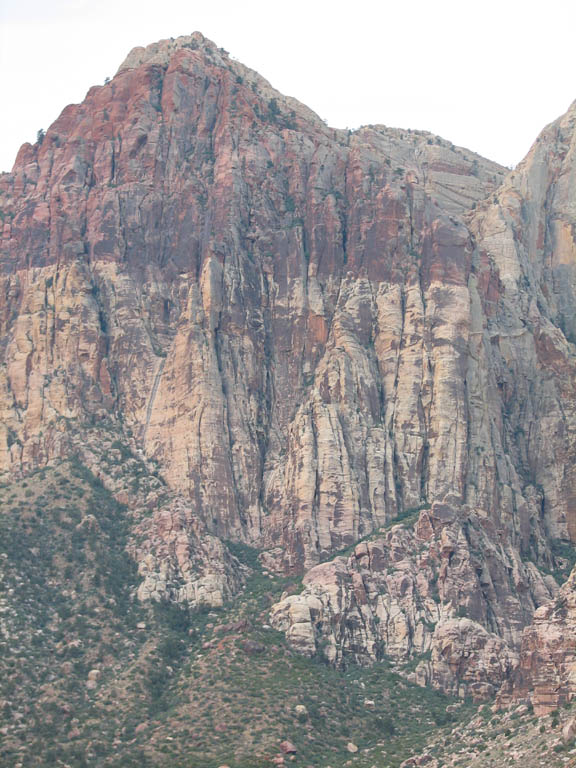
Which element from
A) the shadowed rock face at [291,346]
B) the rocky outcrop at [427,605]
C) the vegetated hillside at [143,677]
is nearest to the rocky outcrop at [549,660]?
the vegetated hillside at [143,677]

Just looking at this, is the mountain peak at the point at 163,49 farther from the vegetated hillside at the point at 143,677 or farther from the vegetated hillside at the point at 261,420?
the vegetated hillside at the point at 143,677

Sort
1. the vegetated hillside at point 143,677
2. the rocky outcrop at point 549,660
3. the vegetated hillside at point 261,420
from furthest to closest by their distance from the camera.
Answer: the vegetated hillside at point 261,420, the vegetated hillside at point 143,677, the rocky outcrop at point 549,660

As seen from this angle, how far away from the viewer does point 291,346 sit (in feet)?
543

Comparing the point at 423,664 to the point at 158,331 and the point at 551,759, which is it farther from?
the point at 158,331

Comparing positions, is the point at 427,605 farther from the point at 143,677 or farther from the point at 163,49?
the point at 163,49

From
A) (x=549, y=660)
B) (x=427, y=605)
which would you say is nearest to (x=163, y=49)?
(x=427, y=605)

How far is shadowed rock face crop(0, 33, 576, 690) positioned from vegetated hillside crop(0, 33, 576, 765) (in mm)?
276

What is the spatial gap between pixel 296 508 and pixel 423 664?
69.7 feet

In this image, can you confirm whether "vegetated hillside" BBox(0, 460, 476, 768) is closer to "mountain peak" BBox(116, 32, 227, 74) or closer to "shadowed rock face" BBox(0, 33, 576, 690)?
"shadowed rock face" BBox(0, 33, 576, 690)

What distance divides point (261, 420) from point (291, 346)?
346 inches

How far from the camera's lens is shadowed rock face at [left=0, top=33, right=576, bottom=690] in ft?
491

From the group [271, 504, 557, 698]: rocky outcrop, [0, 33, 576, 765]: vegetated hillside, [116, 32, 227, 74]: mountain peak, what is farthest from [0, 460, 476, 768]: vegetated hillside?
[116, 32, 227, 74]: mountain peak

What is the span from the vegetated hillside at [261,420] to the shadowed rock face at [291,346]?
0.28 meters

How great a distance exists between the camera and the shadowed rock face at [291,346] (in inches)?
5891
